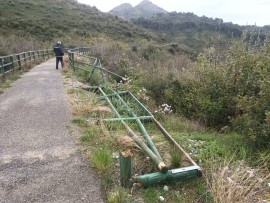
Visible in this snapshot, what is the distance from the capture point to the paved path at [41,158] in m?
→ 4.52

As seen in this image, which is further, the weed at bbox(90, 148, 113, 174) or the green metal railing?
the green metal railing

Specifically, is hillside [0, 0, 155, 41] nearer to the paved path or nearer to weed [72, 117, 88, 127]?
the paved path

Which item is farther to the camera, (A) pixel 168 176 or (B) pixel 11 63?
(B) pixel 11 63

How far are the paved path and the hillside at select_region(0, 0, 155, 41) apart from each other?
35333 mm

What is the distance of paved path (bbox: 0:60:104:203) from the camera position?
4.52 meters

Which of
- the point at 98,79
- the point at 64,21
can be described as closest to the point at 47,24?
the point at 64,21

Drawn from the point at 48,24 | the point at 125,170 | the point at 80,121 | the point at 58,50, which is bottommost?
the point at 80,121

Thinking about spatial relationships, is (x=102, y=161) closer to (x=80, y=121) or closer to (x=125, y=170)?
(x=125, y=170)

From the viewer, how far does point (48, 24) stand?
174 ft

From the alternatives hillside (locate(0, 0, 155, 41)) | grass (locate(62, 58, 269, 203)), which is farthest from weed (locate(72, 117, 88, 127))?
hillside (locate(0, 0, 155, 41))

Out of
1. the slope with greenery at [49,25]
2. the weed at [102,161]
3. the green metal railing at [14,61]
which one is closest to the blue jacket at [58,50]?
the green metal railing at [14,61]

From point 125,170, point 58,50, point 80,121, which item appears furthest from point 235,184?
point 58,50

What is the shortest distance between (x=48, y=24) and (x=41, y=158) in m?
50.9

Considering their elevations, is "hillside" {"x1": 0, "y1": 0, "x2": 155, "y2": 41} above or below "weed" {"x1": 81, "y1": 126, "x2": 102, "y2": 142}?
above
